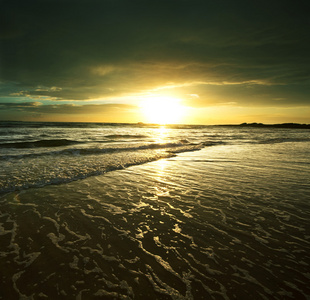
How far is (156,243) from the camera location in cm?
371

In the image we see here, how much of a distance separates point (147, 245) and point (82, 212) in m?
2.26

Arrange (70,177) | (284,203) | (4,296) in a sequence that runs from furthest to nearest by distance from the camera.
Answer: (70,177) → (284,203) → (4,296)

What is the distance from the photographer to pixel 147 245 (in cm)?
365

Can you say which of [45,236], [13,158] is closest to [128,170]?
[45,236]

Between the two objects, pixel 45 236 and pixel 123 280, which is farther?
pixel 45 236

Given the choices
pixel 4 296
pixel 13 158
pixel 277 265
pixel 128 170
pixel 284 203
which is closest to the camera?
pixel 4 296

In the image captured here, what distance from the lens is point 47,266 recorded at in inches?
122

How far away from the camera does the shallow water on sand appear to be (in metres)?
2.71

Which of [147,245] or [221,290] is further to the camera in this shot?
[147,245]

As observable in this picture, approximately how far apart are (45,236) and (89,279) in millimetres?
1687

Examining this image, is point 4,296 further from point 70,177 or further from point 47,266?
point 70,177

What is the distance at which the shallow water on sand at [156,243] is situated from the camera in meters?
2.71

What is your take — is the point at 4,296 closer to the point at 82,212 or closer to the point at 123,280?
the point at 123,280

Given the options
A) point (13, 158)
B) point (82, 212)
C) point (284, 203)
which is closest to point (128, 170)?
point (82, 212)
